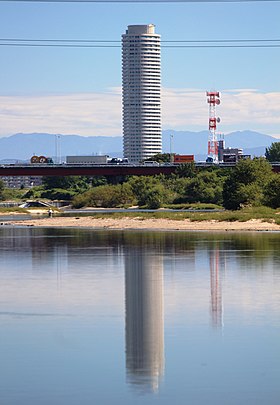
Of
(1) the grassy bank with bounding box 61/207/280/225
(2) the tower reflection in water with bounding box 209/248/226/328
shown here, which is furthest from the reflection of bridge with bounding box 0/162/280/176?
(2) the tower reflection in water with bounding box 209/248/226/328

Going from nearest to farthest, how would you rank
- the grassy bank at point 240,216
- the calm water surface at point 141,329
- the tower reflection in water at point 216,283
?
the calm water surface at point 141,329 → the tower reflection in water at point 216,283 → the grassy bank at point 240,216

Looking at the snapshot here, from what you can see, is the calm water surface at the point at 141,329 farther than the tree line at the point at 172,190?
No

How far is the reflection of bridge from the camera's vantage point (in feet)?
614

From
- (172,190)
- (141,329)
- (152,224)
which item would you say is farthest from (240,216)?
(141,329)

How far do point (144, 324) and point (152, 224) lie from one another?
71731mm

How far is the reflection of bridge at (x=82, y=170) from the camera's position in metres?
187

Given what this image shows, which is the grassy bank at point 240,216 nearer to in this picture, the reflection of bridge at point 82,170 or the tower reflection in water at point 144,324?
the tower reflection in water at point 144,324

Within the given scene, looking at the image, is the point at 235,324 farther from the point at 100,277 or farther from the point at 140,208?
the point at 140,208

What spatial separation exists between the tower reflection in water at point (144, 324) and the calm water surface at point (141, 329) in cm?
5

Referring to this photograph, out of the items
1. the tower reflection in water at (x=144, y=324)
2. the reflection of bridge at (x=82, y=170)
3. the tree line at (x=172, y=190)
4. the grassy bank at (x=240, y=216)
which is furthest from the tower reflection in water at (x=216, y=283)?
the reflection of bridge at (x=82, y=170)

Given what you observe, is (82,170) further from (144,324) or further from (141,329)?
(141,329)

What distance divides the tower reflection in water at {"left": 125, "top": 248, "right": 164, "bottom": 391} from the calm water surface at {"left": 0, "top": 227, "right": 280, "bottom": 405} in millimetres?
45

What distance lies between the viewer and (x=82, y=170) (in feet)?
615

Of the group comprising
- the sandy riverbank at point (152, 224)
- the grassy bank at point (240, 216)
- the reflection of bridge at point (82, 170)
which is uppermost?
the reflection of bridge at point (82, 170)
